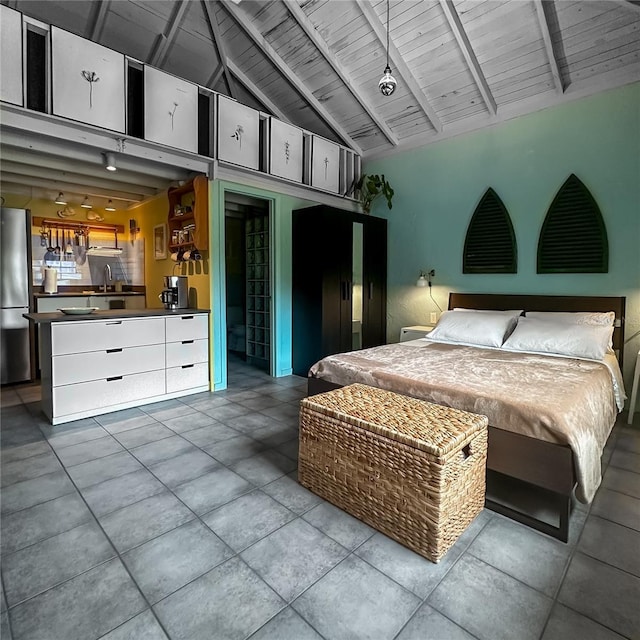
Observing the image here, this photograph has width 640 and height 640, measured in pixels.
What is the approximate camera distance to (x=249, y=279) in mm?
5590

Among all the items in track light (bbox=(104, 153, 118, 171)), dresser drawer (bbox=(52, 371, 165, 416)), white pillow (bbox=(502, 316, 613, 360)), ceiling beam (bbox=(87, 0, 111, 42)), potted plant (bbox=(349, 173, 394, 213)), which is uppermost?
→ ceiling beam (bbox=(87, 0, 111, 42))

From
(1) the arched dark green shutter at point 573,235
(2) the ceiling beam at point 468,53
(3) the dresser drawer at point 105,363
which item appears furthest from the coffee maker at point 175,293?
(1) the arched dark green shutter at point 573,235

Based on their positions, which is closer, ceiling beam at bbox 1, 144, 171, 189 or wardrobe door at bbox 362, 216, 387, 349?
ceiling beam at bbox 1, 144, 171, 189

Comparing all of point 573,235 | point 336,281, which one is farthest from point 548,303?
point 336,281

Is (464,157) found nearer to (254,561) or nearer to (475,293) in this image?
(475,293)

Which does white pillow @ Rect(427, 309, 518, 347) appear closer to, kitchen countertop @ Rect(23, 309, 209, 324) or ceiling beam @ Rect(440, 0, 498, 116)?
ceiling beam @ Rect(440, 0, 498, 116)

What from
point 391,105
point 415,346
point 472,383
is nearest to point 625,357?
point 415,346

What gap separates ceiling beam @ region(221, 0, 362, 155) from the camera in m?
3.79

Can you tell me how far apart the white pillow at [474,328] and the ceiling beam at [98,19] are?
424 centimetres

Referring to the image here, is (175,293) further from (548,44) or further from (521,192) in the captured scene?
(548,44)

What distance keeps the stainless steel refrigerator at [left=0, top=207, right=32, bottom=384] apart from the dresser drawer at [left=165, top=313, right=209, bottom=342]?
2041mm

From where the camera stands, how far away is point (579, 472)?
1752mm

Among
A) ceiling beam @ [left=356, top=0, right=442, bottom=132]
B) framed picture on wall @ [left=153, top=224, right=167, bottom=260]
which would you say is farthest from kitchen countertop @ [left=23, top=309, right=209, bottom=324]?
ceiling beam @ [left=356, top=0, right=442, bottom=132]

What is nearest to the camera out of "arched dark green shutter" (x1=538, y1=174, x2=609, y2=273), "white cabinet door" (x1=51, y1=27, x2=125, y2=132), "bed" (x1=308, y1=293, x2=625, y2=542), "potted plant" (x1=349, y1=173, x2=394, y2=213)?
"bed" (x1=308, y1=293, x2=625, y2=542)
